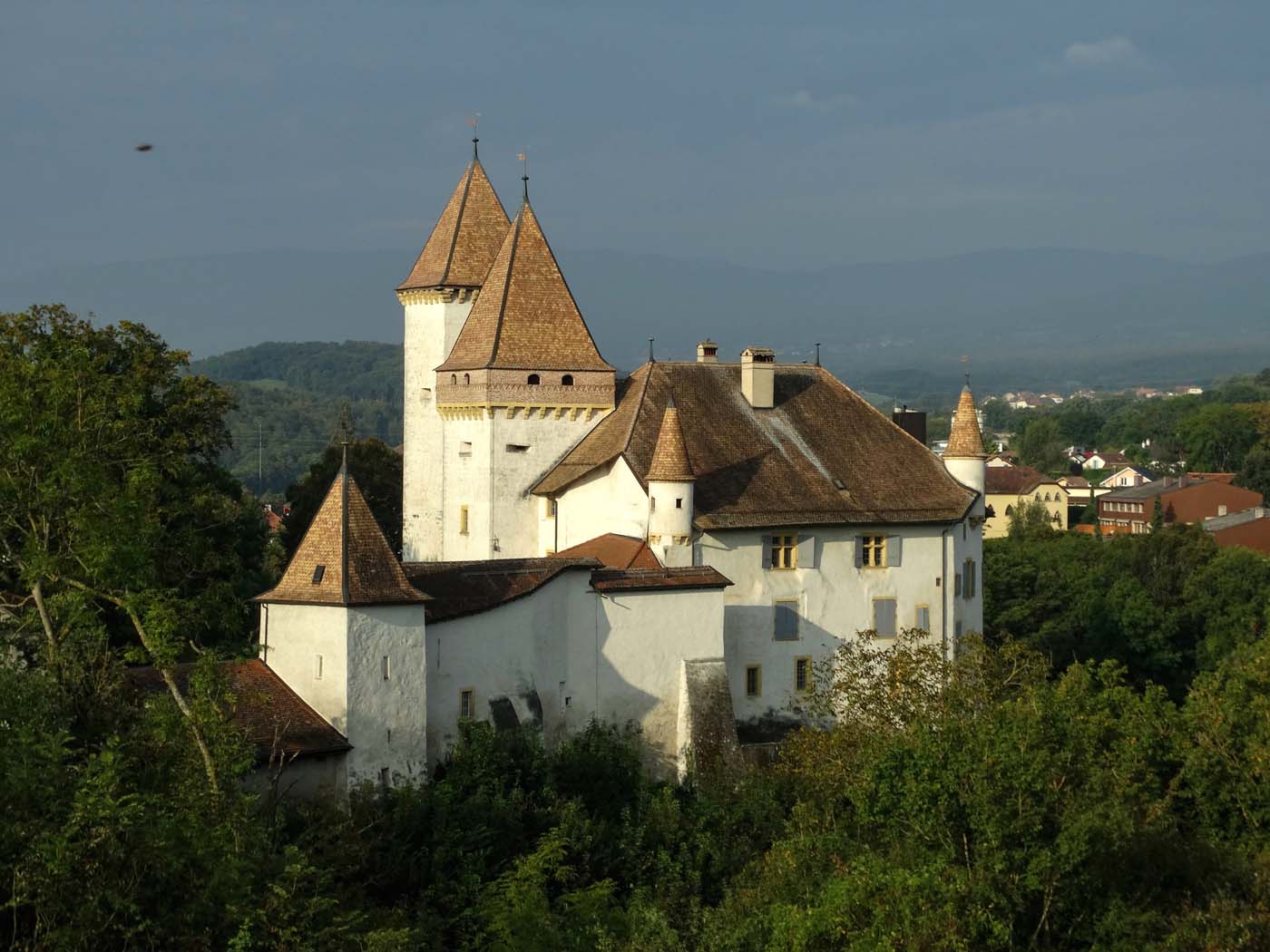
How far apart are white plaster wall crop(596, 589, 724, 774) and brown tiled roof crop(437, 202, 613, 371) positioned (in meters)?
9.22

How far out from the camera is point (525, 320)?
48.6 metres

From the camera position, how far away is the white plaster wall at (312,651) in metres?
34.8

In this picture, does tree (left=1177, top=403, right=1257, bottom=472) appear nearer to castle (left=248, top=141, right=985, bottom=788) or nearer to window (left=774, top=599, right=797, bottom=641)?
castle (left=248, top=141, right=985, bottom=788)

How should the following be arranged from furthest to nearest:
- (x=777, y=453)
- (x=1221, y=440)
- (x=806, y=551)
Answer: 1. (x=1221, y=440)
2. (x=777, y=453)
3. (x=806, y=551)

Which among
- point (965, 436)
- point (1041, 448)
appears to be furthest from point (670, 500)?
point (1041, 448)

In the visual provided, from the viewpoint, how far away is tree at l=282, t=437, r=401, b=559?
203 feet

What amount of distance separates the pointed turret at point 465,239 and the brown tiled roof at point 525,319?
229 cm

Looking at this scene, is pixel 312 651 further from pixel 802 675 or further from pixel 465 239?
pixel 465 239

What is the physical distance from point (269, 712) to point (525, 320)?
56.0 ft

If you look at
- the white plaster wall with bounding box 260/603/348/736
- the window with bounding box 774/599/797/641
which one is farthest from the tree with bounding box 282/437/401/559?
the white plaster wall with bounding box 260/603/348/736

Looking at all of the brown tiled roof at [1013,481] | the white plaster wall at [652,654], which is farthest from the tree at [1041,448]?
the white plaster wall at [652,654]

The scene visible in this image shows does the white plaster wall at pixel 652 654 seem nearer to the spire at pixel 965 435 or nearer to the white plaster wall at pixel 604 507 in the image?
the white plaster wall at pixel 604 507

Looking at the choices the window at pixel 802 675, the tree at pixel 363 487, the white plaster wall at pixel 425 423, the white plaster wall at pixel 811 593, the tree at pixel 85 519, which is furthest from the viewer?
the tree at pixel 363 487

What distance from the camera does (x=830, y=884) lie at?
2786 centimetres
